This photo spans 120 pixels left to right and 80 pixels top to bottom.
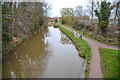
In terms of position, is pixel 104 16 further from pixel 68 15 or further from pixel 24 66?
pixel 68 15

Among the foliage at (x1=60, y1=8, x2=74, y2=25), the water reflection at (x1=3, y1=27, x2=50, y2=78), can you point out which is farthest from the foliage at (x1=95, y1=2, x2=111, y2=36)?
the foliage at (x1=60, y1=8, x2=74, y2=25)

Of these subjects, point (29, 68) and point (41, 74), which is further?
point (29, 68)

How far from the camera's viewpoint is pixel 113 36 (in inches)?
415

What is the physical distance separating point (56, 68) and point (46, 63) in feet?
4.28

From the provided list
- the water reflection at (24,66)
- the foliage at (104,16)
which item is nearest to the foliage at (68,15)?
the foliage at (104,16)

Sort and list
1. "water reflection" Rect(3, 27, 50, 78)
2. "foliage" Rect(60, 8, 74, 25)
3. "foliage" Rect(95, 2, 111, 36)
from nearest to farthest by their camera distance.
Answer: "water reflection" Rect(3, 27, 50, 78)
"foliage" Rect(95, 2, 111, 36)
"foliage" Rect(60, 8, 74, 25)

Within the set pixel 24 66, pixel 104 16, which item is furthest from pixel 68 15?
pixel 24 66

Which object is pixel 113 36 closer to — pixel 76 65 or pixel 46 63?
pixel 76 65

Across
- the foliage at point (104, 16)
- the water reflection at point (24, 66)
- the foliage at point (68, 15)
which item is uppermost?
the foliage at point (68, 15)

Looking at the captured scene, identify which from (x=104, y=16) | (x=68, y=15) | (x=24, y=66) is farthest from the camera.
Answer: (x=68, y=15)

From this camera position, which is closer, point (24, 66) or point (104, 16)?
point (24, 66)

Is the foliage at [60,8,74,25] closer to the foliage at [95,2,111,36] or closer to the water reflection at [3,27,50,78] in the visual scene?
the foliage at [95,2,111,36]

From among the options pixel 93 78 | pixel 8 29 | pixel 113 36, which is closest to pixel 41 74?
pixel 93 78

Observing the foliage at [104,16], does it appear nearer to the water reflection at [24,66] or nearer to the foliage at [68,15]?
the water reflection at [24,66]
